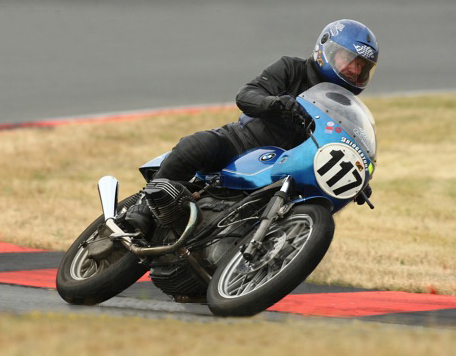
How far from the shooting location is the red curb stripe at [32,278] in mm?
6508

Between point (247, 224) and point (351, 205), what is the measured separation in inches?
209

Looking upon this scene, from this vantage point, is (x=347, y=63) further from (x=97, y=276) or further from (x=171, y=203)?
(x=97, y=276)

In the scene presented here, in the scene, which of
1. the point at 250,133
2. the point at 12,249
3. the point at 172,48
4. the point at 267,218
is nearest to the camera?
the point at 267,218

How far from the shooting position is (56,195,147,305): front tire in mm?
5828

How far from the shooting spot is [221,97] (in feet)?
51.5

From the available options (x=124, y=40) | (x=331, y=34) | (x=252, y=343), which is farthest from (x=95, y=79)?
(x=252, y=343)

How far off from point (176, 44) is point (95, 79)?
2083 mm

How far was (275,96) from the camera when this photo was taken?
5520 millimetres

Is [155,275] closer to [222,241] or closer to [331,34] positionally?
[222,241]

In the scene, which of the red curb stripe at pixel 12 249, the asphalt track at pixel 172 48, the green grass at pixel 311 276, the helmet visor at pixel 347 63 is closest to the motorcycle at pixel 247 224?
the helmet visor at pixel 347 63

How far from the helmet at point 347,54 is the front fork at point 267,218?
2.64 ft

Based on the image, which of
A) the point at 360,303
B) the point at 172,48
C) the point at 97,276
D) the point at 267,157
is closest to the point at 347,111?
the point at 267,157

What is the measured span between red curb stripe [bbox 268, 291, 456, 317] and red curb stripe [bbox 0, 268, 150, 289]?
3.77ft

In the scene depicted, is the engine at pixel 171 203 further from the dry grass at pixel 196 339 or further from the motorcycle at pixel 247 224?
the dry grass at pixel 196 339
